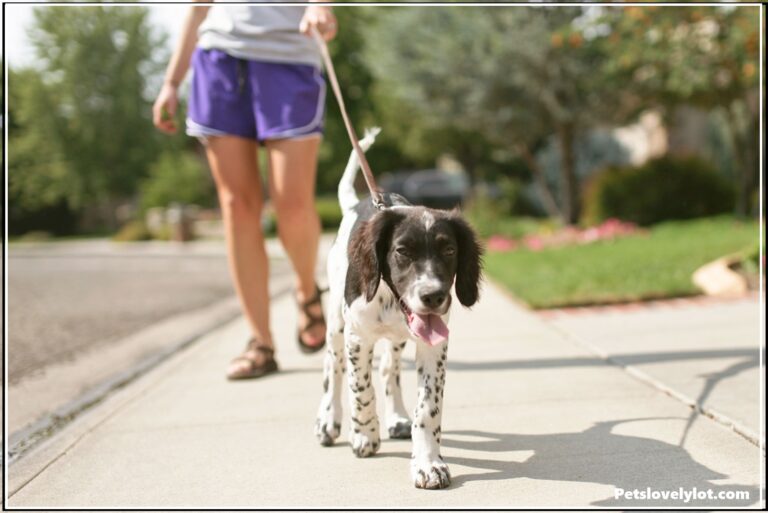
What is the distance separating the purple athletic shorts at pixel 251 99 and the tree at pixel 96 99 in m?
31.6

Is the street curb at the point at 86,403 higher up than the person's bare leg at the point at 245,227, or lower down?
lower down

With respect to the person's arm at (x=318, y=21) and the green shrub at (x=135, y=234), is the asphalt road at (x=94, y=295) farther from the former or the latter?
the green shrub at (x=135, y=234)

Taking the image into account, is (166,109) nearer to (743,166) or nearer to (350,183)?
(350,183)

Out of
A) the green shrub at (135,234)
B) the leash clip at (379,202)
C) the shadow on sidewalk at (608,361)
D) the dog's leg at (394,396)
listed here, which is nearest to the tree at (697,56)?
the shadow on sidewalk at (608,361)

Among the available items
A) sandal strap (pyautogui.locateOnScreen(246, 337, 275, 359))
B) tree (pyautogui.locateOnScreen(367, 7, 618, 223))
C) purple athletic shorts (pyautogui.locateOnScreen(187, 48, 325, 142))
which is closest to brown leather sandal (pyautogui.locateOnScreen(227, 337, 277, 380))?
sandal strap (pyautogui.locateOnScreen(246, 337, 275, 359))

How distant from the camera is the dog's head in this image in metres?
2.68

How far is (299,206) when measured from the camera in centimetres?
472

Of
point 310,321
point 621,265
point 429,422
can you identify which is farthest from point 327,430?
point 621,265

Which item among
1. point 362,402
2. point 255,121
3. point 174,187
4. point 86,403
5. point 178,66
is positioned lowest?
point 174,187

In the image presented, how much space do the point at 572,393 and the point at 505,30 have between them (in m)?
14.1

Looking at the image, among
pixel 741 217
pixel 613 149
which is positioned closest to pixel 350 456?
pixel 741 217

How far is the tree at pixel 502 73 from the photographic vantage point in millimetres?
16344

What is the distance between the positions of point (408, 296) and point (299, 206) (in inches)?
83.9

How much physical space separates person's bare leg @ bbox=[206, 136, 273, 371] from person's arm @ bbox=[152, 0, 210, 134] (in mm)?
326
